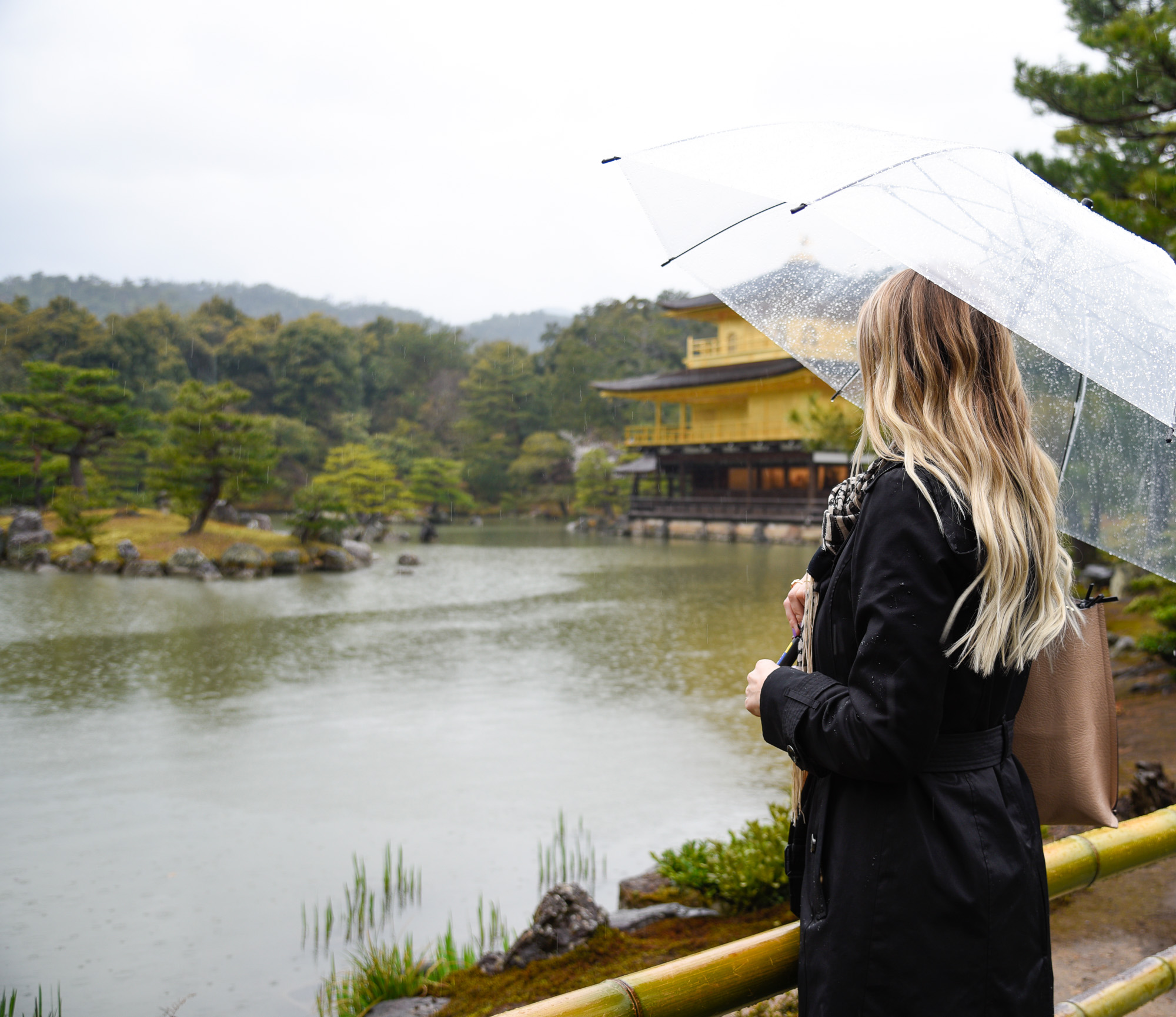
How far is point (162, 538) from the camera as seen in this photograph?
35.6ft

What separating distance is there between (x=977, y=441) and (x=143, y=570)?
10.4 m

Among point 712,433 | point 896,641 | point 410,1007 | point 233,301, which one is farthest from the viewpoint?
point 233,301

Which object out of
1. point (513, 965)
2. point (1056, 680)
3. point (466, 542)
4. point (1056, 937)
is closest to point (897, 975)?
point (1056, 680)

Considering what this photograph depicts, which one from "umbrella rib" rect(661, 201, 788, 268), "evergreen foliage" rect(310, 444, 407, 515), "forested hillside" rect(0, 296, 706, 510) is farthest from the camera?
"forested hillside" rect(0, 296, 706, 510)

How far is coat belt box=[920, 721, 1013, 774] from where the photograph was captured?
73 cm

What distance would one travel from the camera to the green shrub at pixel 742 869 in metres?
2.24

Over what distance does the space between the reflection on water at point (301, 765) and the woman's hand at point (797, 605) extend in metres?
1.86

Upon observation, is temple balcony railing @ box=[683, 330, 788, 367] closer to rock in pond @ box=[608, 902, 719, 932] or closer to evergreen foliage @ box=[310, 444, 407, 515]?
evergreen foliage @ box=[310, 444, 407, 515]

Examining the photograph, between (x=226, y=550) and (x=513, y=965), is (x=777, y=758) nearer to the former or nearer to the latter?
(x=513, y=965)

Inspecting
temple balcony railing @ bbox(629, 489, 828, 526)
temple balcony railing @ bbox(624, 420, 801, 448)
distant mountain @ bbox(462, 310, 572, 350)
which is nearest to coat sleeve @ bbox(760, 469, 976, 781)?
temple balcony railing @ bbox(629, 489, 828, 526)

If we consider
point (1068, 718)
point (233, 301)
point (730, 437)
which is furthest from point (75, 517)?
point (233, 301)

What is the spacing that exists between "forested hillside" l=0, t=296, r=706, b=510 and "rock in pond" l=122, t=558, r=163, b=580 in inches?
183

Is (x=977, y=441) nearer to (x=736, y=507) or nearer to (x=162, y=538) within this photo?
(x=162, y=538)

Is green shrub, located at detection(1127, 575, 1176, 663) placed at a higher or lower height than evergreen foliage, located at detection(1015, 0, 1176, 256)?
lower
